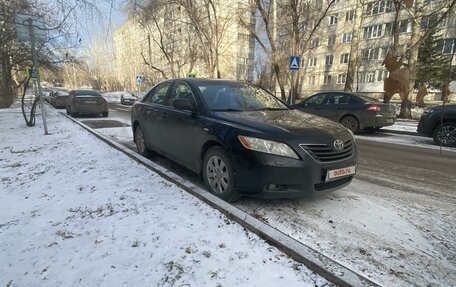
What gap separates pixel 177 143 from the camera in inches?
172

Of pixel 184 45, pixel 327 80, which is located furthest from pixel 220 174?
pixel 327 80

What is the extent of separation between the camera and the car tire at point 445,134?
7.66m

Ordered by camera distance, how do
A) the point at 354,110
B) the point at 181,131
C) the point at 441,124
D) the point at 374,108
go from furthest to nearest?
the point at 354,110, the point at 374,108, the point at 441,124, the point at 181,131

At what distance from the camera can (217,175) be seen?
357cm

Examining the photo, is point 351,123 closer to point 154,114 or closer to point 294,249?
point 154,114

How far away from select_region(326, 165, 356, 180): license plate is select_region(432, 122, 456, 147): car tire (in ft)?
19.9

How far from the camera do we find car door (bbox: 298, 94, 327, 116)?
34.6 ft

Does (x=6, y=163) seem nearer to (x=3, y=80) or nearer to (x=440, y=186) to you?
(x=440, y=186)

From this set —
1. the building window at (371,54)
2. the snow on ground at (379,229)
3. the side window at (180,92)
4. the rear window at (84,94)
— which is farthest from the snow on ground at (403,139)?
the building window at (371,54)

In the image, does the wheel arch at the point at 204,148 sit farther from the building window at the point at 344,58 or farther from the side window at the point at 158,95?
the building window at the point at 344,58

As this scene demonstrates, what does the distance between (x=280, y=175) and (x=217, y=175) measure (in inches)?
35.3

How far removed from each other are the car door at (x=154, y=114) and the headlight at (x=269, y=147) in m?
2.17

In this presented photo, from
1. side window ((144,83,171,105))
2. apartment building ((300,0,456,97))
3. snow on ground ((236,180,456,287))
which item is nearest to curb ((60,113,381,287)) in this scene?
snow on ground ((236,180,456,287))

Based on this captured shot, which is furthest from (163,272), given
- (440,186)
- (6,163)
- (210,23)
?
(210,23)
